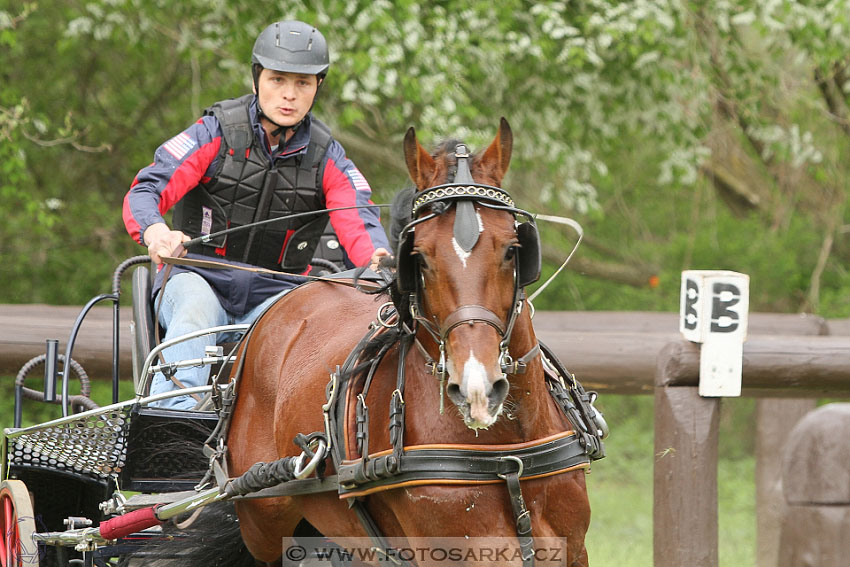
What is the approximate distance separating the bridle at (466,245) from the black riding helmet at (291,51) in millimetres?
1516

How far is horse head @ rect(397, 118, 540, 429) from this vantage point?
270 centimetres

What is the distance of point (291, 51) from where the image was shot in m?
4.32

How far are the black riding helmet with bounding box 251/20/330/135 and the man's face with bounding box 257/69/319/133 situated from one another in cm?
5

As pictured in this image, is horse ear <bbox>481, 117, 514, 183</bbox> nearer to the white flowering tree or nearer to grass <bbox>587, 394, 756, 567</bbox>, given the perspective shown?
grass <bbox>587, 394, 756, 567</bbox>

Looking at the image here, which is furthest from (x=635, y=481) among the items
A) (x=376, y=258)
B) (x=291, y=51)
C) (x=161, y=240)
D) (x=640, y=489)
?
(x=161, y=240)

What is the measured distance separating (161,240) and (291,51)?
0.98 m

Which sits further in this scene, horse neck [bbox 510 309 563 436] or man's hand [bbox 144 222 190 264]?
man's hand [bbox 144 222 190 264]

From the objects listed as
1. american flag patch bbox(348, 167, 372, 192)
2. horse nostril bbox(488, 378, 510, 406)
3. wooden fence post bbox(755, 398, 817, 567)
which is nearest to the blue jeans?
american flag patch bbox(348, 167, 372, 192)

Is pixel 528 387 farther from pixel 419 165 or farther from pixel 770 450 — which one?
pixel 770 450

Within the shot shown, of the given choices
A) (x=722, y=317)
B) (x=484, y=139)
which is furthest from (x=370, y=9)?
(x=722, y=317)

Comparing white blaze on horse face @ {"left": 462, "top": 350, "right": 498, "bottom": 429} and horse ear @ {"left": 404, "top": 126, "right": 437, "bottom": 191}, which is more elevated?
horse ear @ {"left": 404, "top": 126, "right": 437, "bottom": 191}

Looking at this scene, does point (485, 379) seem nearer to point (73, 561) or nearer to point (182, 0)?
point (73, 561)

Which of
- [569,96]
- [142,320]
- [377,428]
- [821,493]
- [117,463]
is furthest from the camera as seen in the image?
[569,96]

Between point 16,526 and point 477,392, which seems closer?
point 477,392
